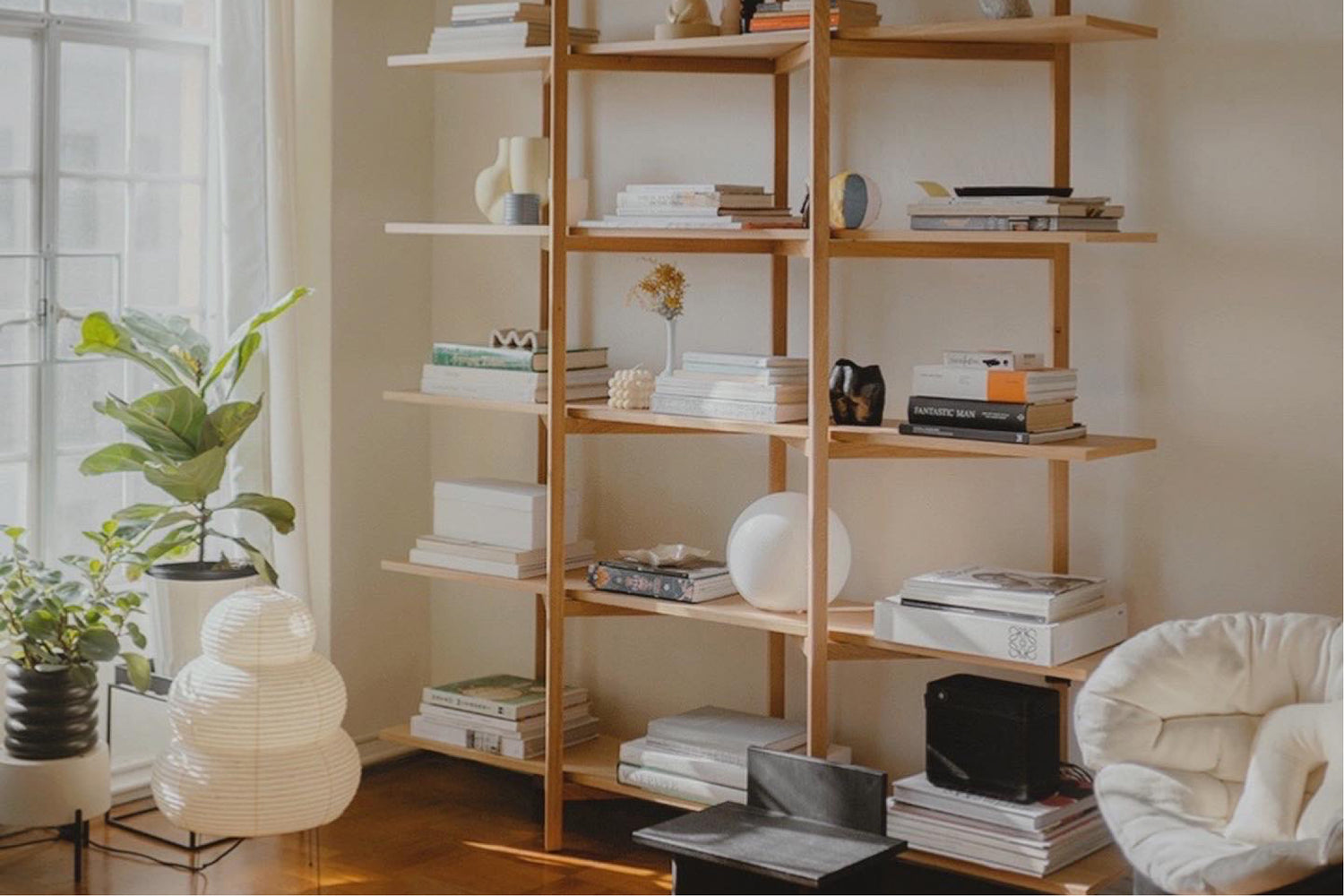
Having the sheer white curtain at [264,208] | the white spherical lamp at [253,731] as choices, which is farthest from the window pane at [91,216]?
the white spherical lamp at [253,731]

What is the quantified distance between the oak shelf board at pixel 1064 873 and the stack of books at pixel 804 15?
1.72m

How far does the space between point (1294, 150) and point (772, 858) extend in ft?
5.65

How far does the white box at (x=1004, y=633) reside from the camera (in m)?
3.49

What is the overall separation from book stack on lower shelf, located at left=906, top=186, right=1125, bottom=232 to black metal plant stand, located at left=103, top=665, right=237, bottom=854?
6.50 ft

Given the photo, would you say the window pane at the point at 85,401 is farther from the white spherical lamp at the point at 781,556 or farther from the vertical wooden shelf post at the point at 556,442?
the white spherical lamp at the point at 781,556

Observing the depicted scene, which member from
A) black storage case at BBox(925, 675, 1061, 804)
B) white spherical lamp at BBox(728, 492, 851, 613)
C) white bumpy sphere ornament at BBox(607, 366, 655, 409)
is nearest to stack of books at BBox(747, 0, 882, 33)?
white bumpy sphere ornament at BBox(607, 366, 655, 409)

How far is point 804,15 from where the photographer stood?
3.76 meters

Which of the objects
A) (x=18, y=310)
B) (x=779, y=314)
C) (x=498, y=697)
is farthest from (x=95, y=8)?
(x=498, y=697)

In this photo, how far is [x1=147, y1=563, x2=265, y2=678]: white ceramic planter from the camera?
404 cm

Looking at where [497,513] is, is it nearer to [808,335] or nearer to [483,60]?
[808,335]

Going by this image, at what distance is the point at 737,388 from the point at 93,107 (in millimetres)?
1740

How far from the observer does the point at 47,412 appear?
169 inches

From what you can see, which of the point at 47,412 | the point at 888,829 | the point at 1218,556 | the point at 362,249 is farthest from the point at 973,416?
the point at 47,412

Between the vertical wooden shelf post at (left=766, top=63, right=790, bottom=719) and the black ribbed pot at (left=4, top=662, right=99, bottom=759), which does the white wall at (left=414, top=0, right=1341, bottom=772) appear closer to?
the vertical wooden shelf post at (left=766, top=63, right=790, bottom=719)
